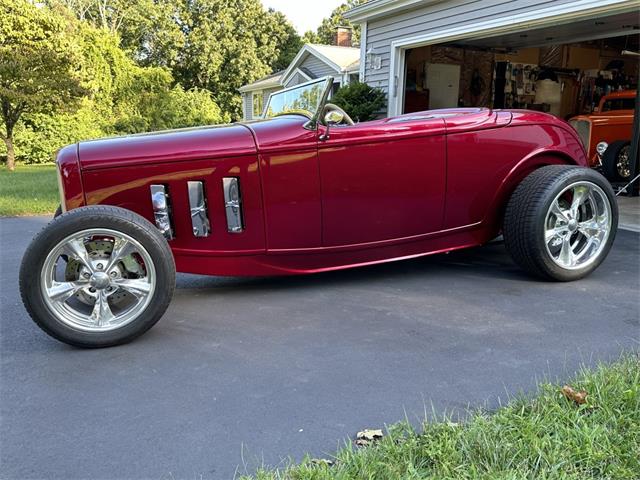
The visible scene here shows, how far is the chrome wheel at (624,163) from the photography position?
29.7 ft

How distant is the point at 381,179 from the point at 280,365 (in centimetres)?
146

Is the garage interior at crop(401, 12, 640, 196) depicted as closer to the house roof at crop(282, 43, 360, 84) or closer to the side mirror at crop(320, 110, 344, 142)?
the house roof at crop(282, 43, 360, 84)

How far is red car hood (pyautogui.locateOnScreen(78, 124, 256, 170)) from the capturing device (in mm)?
3000

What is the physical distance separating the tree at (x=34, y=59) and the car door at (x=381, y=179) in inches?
556

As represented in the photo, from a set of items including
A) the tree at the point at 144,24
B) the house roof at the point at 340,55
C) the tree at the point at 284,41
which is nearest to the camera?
the house roof at the point at 340,55

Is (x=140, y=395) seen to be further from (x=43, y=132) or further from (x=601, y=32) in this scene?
(x=43, y=132)

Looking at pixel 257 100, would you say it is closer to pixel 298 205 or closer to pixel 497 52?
pixel 497 52

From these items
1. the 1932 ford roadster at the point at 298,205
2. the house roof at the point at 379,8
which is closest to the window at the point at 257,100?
the house roof at the point at 379,8

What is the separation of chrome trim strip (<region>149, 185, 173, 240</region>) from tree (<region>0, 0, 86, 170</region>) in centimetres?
1378

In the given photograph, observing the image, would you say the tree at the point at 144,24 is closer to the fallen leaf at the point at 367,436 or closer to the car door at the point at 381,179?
the car door at the point at 381,179

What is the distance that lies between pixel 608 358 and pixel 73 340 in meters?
2.64

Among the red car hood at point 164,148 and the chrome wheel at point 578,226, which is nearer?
the red car hood at point 164,148

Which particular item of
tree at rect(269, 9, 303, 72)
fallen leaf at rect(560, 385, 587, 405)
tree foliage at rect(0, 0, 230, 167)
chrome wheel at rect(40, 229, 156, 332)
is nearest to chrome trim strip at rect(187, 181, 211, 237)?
chrome wheel at rect(40, 229, 156, 332)

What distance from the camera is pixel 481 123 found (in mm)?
3625
